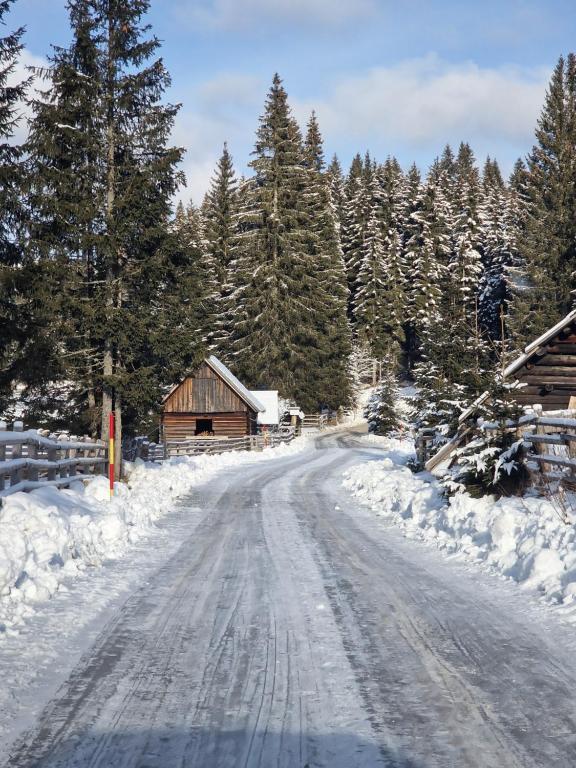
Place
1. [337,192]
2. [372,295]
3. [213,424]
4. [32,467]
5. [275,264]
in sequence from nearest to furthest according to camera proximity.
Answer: [32,467] → [213,424] → [275,264] → [372,295] → [337,192]

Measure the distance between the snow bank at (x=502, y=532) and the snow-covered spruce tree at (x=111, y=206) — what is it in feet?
27.0

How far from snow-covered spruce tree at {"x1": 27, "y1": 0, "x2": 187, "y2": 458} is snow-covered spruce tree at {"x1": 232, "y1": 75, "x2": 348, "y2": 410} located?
33901 millimetres

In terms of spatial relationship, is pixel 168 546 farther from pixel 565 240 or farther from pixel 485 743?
pixel 565 240

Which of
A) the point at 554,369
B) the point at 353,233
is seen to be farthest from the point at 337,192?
the point at 554,369

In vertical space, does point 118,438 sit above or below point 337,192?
below

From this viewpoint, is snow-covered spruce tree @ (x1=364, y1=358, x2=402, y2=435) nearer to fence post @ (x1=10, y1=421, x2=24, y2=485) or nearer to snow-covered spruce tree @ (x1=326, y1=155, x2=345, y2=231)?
snow-covered spruce tree @ (x1=326, y1=155, x2=345, y2=231)

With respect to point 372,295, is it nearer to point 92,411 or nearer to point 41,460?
point 92,411

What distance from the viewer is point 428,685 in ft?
15.4

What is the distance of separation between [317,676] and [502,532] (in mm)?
4956

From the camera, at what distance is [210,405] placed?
4372 cm

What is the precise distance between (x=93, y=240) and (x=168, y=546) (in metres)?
10.3

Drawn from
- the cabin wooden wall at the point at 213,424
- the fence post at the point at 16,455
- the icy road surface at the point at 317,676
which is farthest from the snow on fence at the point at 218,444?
the icy road surface at the point at 317,676

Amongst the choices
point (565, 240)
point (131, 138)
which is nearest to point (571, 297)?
point (565, 240)

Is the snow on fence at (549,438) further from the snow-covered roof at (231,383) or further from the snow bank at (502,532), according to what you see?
the snow-covered roof at (231,383)
